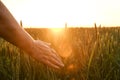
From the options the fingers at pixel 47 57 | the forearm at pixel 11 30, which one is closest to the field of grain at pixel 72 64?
the fingers at pixel 47 57

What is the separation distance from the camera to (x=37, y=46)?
125cm

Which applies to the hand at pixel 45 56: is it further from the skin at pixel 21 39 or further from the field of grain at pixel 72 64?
the field of grain at pixel 72 64

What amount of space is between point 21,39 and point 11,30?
5 cm

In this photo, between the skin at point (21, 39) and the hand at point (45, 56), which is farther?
the hand at point (45, 56)

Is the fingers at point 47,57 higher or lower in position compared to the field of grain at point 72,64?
higher

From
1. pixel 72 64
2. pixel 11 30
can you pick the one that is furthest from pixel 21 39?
pixel 72 64

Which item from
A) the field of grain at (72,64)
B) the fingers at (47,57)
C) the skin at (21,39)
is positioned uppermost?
the skin at (21,39)

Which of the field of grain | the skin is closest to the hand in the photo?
the skin

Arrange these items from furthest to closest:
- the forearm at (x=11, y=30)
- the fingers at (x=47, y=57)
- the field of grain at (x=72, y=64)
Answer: the field of grain at (x=72, y=64), the fingers at (x=47, y=57), the forearm at (x=11, y=30)

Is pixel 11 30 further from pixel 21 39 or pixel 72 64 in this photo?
pixel 72 64

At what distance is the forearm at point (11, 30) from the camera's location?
3.60 feet

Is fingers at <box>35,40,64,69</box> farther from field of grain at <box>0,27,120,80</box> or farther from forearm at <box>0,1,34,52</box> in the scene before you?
field of grain at <box>0,27,120,80</box>

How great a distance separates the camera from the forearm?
1097 millimetres

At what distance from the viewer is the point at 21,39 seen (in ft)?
3.77
